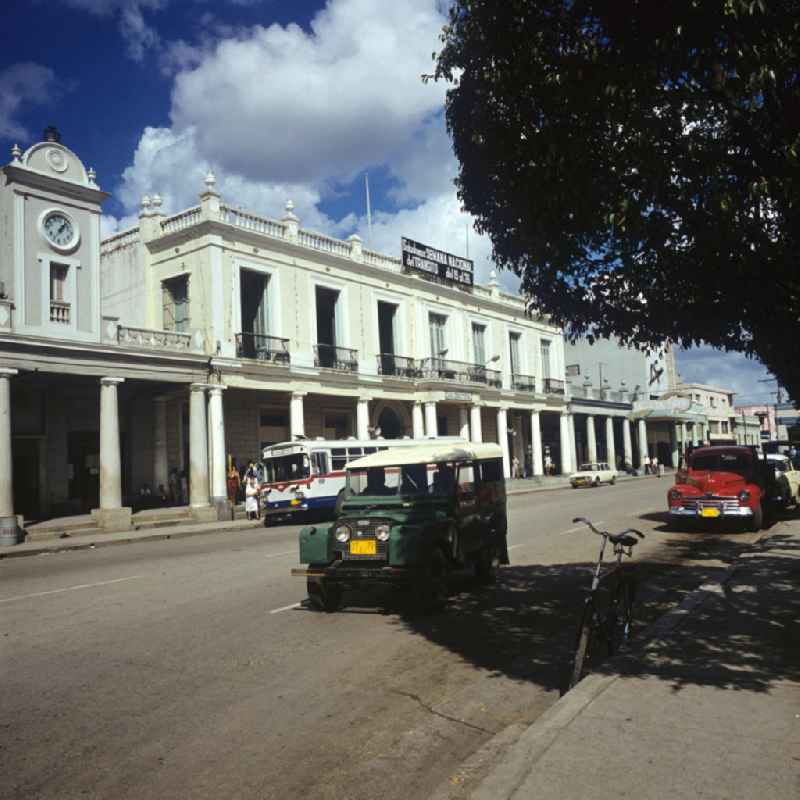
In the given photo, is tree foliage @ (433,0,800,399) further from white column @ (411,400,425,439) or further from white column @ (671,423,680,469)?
white column @ (671,423,680,469)

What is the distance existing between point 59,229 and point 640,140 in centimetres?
2151

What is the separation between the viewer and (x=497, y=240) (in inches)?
316

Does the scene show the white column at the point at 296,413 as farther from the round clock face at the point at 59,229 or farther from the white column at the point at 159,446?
the round clock face at the point at 59,229

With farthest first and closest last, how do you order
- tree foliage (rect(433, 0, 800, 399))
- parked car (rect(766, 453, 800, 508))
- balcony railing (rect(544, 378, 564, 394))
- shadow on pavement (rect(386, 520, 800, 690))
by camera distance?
balcony railing (rect(544, 378, 564, 394)), parked car (rect(766, 453, 800, 508)), shadow on pavement (rect(386, 520, 800, 690)), tree foliage (rect(433, 0, 800, 399))

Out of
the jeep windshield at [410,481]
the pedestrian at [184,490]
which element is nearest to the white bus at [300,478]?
the pedestrian at [184,490]

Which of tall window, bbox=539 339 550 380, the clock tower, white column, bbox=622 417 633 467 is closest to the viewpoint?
the clock tower

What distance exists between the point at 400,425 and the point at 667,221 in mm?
30917

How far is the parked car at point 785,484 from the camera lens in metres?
18.9

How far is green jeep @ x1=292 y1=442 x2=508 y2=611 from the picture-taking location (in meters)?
8.38

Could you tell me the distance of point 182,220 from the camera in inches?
1130

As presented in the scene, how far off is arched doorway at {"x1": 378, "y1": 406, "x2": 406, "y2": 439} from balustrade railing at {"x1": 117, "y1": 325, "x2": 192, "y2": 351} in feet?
41.6

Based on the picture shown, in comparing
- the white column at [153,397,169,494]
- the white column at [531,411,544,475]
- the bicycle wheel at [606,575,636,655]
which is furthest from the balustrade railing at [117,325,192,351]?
the white column at [531,411,544,475]

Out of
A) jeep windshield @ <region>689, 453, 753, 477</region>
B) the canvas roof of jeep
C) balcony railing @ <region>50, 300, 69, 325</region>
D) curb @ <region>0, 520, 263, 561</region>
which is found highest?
balcony railing @ <region>50, 300, 69, 325</region>

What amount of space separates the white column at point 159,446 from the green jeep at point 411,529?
1972 cm
